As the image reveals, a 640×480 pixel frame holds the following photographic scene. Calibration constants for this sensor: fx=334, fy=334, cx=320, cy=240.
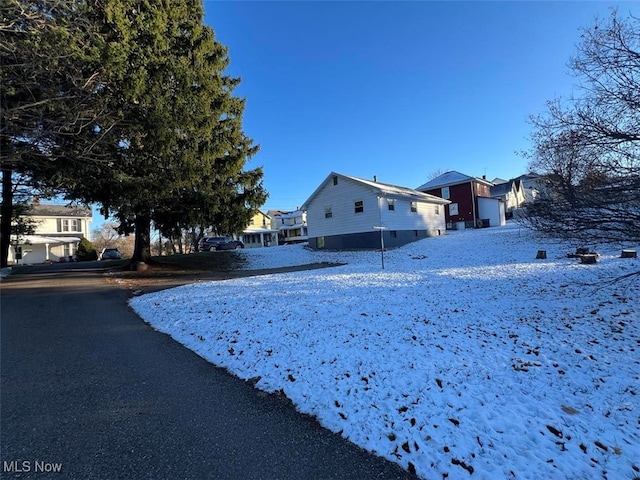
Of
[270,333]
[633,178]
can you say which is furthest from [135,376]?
[633,178]

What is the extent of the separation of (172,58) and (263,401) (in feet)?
36.8

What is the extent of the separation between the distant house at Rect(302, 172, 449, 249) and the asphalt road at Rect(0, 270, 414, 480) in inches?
696

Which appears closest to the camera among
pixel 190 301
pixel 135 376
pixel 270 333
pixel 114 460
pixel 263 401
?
pixel 114 460

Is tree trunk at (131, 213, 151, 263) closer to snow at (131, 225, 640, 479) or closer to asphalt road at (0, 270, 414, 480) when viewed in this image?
snow at (131, 225, 640, 479)

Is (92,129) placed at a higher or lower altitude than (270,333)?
higher

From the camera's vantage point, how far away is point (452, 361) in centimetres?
444

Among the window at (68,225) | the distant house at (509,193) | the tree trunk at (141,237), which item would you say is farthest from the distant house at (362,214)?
the window at (68,225)

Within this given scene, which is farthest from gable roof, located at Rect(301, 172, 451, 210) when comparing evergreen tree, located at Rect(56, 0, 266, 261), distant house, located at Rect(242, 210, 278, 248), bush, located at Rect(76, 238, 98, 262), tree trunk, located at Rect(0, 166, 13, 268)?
bush, located at Rect(76, 238, 98, 262)

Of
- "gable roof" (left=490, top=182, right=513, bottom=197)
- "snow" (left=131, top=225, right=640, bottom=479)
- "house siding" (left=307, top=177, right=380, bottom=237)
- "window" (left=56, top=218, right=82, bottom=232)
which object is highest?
"gable roof" (left=490, top=182, right=513, bottom=197)

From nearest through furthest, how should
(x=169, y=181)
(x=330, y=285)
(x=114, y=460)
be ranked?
1. (x=114, y=460)
2. (x=330, y=285)
3. (x=169, y=181)

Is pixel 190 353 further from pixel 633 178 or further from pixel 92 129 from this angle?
pixel 92 129

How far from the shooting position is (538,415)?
3.32 m

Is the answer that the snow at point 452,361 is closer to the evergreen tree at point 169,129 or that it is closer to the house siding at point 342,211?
the evergreen tree at point 169,129

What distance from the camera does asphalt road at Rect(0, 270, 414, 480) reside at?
2.66 meters
